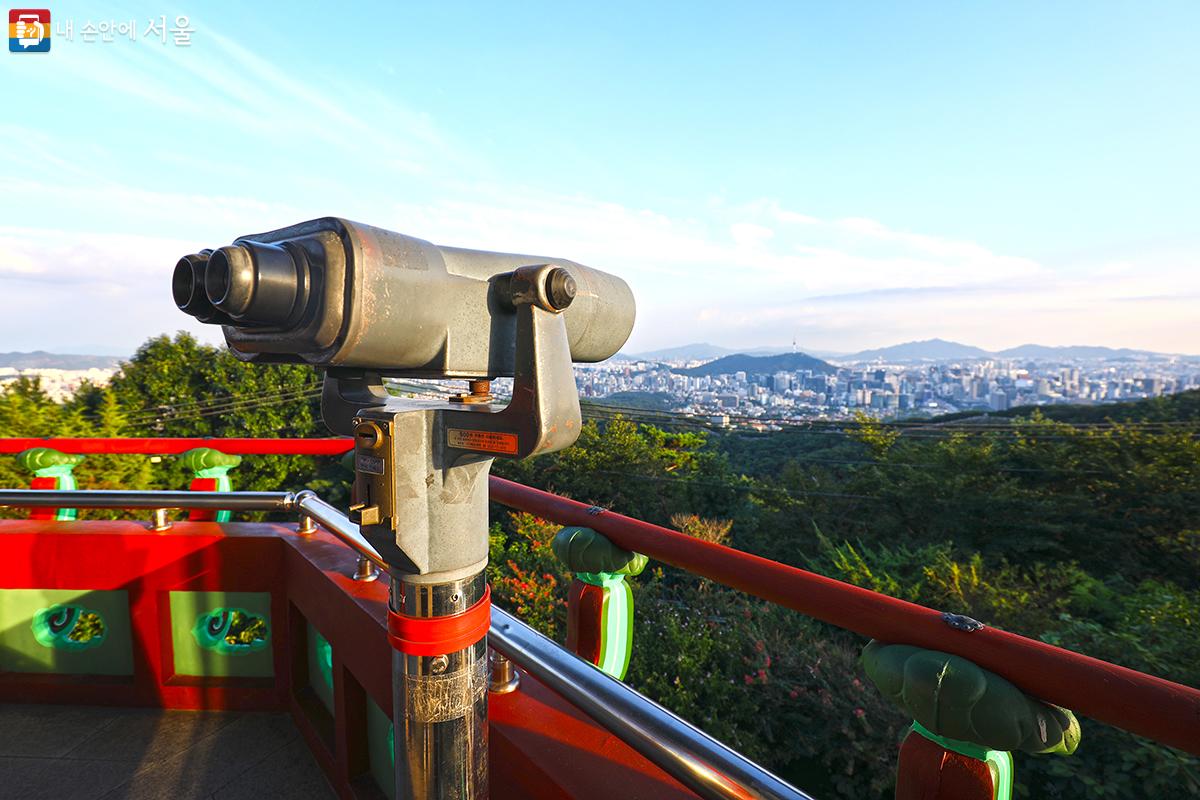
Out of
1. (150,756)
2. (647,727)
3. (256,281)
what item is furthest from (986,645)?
(150,756)

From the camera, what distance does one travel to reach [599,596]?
1.47m

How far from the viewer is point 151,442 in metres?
2.67

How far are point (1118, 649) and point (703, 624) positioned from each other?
3.62 meters

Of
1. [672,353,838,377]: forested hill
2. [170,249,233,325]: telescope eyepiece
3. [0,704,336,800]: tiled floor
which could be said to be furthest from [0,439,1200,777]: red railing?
[672,353,838,377]: forested hill

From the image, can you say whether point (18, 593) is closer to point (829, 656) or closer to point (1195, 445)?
point (829, 656)

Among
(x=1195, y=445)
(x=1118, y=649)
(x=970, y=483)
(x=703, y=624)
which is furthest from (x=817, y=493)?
(x=703, y=624)

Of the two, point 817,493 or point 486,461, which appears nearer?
point 486,461

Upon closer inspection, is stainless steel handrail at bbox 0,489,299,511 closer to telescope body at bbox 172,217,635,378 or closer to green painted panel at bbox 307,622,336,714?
green painted panel at bbox 307,622,336,714

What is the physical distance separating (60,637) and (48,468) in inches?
33.8

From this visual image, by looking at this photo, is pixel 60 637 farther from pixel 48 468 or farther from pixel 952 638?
pixel 952 638

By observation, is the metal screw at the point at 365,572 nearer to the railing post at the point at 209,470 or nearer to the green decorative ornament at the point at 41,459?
the railing post at the point at 209,470

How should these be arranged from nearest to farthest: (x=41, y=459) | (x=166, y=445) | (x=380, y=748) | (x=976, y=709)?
(x=976, y=709) < (x=380, y=748) < (x=166, y=445) < (x=41, y=459)

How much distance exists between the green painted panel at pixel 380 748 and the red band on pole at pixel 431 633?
3.30 feet

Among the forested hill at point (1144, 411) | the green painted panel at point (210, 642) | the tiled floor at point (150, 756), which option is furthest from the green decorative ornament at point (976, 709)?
the forested hill at point (1144, 411)
